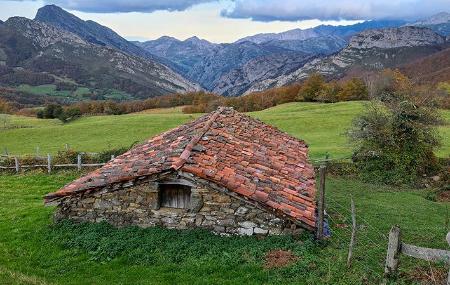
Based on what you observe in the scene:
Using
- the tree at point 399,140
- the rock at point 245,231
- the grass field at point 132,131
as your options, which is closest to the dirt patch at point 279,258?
the rock at point 245,231

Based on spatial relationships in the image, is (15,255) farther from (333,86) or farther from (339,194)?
(333,86)

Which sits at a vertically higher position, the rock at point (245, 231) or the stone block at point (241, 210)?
the stone block at point (241, 210)

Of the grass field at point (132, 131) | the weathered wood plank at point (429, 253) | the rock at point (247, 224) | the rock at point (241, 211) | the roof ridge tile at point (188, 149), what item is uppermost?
the roof ridge tile at point (188, 149)

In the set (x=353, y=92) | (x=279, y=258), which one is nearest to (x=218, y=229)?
(x=279, y=258)

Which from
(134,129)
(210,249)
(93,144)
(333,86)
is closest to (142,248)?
(210,249)

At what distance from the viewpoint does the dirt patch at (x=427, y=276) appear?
9.76 m

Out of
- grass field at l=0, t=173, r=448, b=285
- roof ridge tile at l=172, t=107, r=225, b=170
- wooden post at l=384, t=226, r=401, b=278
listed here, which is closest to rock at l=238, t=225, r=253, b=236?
grass field at l=0, t=173, r=448, b=285

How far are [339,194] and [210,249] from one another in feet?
38.9

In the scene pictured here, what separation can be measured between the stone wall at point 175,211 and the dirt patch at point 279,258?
1.07 meters

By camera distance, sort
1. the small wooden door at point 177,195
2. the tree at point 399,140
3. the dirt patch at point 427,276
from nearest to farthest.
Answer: the dirt patch at point 427,276 → the small wooden door at point 177,195 → the tree at point 399,140

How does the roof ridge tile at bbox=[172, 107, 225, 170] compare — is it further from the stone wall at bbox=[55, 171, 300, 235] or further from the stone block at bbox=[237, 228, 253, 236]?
the stone block at bbox=[237, 228, 253, 236]

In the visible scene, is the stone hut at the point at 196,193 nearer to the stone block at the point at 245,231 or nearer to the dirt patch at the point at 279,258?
the stone block at the point at 245,231

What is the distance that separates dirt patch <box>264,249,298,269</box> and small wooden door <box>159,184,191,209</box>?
327 centimetres

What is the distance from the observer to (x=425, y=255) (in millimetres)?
9266
